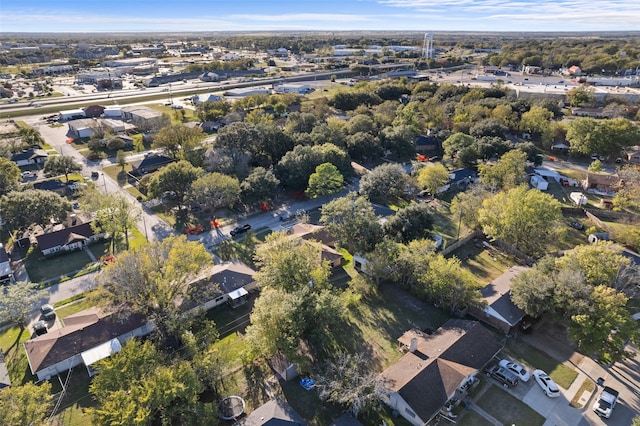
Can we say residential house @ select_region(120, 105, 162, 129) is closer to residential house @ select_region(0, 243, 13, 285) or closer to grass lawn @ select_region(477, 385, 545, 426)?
residential house @ select_region(0, 243, 13, 285)

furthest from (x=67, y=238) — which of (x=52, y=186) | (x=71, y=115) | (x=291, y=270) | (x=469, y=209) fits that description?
(x=71, y=115)

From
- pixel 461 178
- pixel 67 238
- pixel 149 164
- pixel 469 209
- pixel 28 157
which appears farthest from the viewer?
pixel 28 157

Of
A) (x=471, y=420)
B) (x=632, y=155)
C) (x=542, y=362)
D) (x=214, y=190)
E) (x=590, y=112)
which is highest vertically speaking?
(x=590, y=112)

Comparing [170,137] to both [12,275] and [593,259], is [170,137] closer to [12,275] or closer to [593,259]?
[12,275]

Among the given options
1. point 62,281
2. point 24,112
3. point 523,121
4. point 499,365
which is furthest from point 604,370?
point 24,112

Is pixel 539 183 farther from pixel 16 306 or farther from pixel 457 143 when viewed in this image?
pixel 16 306
